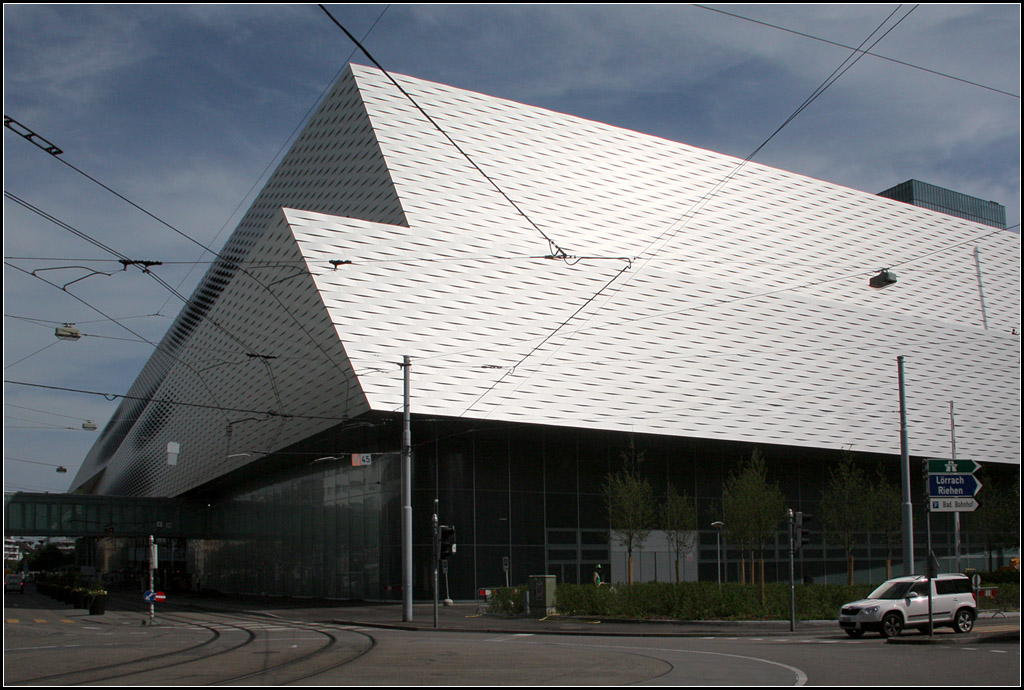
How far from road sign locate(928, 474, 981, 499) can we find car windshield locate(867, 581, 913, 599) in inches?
125

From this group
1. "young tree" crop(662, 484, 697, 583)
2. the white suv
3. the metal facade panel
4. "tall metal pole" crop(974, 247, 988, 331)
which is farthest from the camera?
"tall metal pole" crop(974, 247, 988, 331)

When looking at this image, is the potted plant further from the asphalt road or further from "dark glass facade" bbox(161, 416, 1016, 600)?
"dark glass facade" bbox(161, 416, 1016, 600)

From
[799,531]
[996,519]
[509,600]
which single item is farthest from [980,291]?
[509,600]

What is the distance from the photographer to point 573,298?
44.3 m

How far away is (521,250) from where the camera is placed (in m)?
44.8

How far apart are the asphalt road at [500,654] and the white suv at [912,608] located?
0.51m

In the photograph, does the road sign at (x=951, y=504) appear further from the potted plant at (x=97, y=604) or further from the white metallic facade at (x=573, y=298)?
the potted plant at (x=97, y=604)

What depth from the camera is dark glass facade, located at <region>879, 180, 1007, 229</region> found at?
93.4 m

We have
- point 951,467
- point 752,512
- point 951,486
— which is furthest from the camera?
point 752,512

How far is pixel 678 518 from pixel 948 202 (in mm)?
68854

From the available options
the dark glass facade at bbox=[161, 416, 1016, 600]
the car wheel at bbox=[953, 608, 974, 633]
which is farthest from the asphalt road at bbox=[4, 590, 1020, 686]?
the dark glass facade at bbox=[161, 416, 1016, 600]

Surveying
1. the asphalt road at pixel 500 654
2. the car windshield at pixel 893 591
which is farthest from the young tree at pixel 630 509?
the car windshield at pixel 893 591

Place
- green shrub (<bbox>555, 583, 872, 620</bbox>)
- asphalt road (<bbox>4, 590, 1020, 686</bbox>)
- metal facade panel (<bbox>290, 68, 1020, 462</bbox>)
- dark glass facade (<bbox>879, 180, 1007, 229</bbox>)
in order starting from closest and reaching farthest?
asphalt road (<bbox>4, 590, 1020, 686</bbox>) < green shrub (<bbox>555, 583, 872, 620</bbox>) < metal facade panel (<bbox>290, 68, 1020, 462</bbox>) < dark glass facade (<bbox>879, 180, 1007, 229</bbox>)

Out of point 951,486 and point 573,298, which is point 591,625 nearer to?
point 951,486
